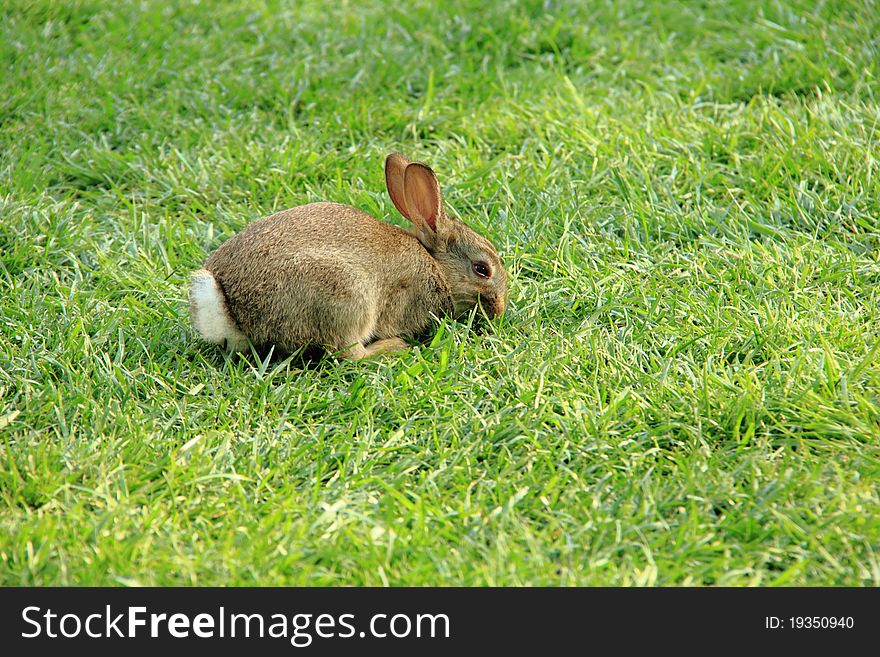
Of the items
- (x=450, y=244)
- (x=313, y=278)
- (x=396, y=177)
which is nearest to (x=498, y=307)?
(x=450, y=244)

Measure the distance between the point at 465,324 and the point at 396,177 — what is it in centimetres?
72

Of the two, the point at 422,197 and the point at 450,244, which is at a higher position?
the point at 422,197

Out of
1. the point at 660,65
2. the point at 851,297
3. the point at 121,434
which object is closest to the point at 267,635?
the point at 121,434

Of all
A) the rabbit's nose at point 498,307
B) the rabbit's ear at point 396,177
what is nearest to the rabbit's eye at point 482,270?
the rabbit's nose at point 498,307

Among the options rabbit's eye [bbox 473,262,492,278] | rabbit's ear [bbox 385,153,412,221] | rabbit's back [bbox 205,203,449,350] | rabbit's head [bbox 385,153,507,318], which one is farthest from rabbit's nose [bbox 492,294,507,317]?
rabbit's ear [bbox 385,153,412,221]

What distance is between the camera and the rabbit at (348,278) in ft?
13.3

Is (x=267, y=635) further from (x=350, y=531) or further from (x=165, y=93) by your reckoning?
(x=165, y=93)

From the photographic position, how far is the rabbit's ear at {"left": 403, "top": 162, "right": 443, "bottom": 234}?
14.6 ft

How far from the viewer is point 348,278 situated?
4.12 metres

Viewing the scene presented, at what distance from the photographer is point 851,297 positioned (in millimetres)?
4402

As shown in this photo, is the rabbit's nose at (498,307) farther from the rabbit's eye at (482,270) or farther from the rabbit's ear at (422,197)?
the rabbit's ear at (422,197)

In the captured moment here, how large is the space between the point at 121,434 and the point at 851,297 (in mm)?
3066

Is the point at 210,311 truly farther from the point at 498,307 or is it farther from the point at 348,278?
the point at 498,307

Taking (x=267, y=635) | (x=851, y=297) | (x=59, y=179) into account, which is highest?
(x=59, y=179)
